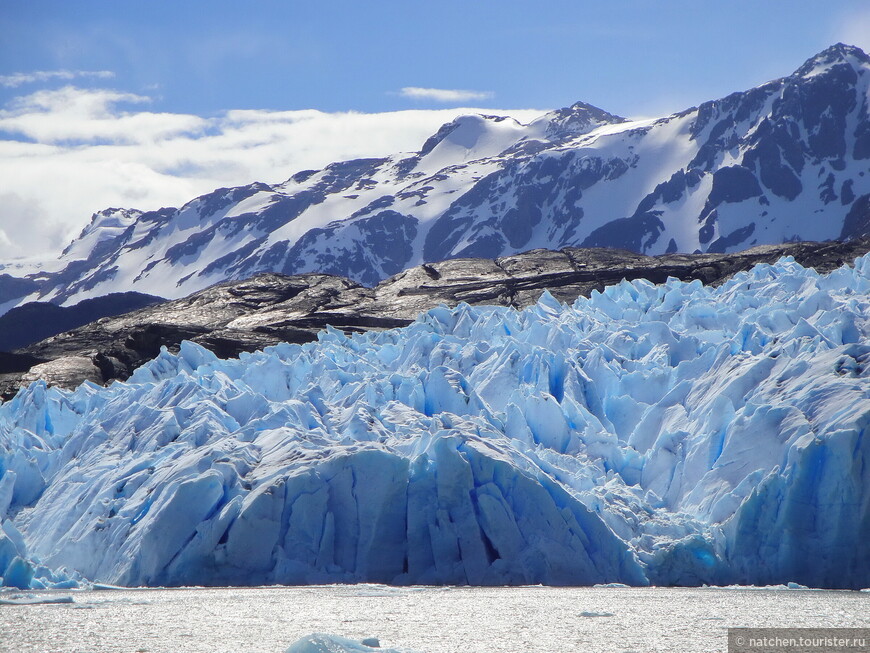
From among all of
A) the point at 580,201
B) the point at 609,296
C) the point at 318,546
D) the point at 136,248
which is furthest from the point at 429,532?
the point at 136,248

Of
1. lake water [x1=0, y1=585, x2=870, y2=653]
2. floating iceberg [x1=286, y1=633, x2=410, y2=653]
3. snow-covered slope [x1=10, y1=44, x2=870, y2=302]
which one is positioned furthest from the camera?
snow-covered slope [x1=10, y1=44, x2=870, y2=302]

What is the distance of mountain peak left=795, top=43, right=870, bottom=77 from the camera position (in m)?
132

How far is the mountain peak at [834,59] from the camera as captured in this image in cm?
13188

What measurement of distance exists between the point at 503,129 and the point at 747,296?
161 m

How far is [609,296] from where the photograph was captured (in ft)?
96.9

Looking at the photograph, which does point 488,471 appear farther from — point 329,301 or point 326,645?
point 329,301

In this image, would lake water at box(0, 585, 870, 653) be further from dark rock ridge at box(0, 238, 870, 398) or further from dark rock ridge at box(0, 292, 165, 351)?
dark rock ridge at box(0, 292, 165, 351)

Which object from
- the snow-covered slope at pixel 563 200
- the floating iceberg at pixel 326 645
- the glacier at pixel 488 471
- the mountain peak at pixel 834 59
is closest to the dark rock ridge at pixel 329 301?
the glacier at pixel 488 471

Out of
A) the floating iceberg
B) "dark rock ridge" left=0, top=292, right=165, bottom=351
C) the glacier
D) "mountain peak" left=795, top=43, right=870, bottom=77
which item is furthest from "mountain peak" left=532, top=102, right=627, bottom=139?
the floating iceberg

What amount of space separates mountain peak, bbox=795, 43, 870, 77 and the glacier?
12074 centimetres

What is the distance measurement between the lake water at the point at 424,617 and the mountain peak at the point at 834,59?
421ft

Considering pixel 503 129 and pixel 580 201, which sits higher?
pixel 503 129

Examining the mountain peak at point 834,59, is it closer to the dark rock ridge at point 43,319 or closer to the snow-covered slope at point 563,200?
the snow-covered slope at point 563,200

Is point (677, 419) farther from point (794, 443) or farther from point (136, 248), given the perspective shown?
point (136, 248)
